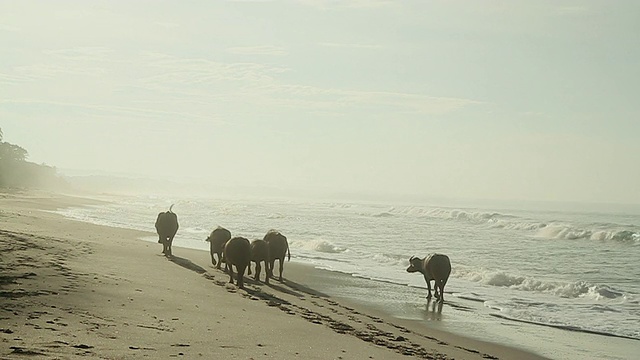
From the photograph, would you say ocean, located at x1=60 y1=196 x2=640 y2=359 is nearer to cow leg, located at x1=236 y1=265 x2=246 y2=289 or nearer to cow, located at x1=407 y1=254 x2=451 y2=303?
cow, located at x1=407 y1=254 x2=451 y2=303

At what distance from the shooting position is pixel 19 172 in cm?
8550

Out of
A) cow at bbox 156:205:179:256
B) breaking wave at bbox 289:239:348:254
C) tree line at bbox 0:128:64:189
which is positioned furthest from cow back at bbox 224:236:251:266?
tree line at bbox 0:128:64:189

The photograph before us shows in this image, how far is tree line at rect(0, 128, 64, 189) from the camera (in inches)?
3023

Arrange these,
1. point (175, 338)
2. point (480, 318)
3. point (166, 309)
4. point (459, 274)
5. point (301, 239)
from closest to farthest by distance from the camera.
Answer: point (175, 338) → point (166, 309) → point (480, 318) → point (459, 274) → point (301, 239)

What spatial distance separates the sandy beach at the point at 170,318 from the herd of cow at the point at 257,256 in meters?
0.59

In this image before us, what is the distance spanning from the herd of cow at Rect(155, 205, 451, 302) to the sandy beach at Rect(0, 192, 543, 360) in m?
0.59

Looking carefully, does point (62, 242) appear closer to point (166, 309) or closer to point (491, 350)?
point (166, 309)

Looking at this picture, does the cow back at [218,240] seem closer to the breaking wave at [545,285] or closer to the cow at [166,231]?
the cow at [166,231]

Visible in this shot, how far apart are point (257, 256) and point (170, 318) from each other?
7.30 metres

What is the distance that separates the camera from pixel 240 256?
611 inches

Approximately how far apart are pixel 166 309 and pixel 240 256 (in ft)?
18.2

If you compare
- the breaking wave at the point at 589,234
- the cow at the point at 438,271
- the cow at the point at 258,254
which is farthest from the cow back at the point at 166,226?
the breaking wave at the point at 589,234

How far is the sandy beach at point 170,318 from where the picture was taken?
24.1 ft

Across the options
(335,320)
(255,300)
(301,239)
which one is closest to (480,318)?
(335,320)
